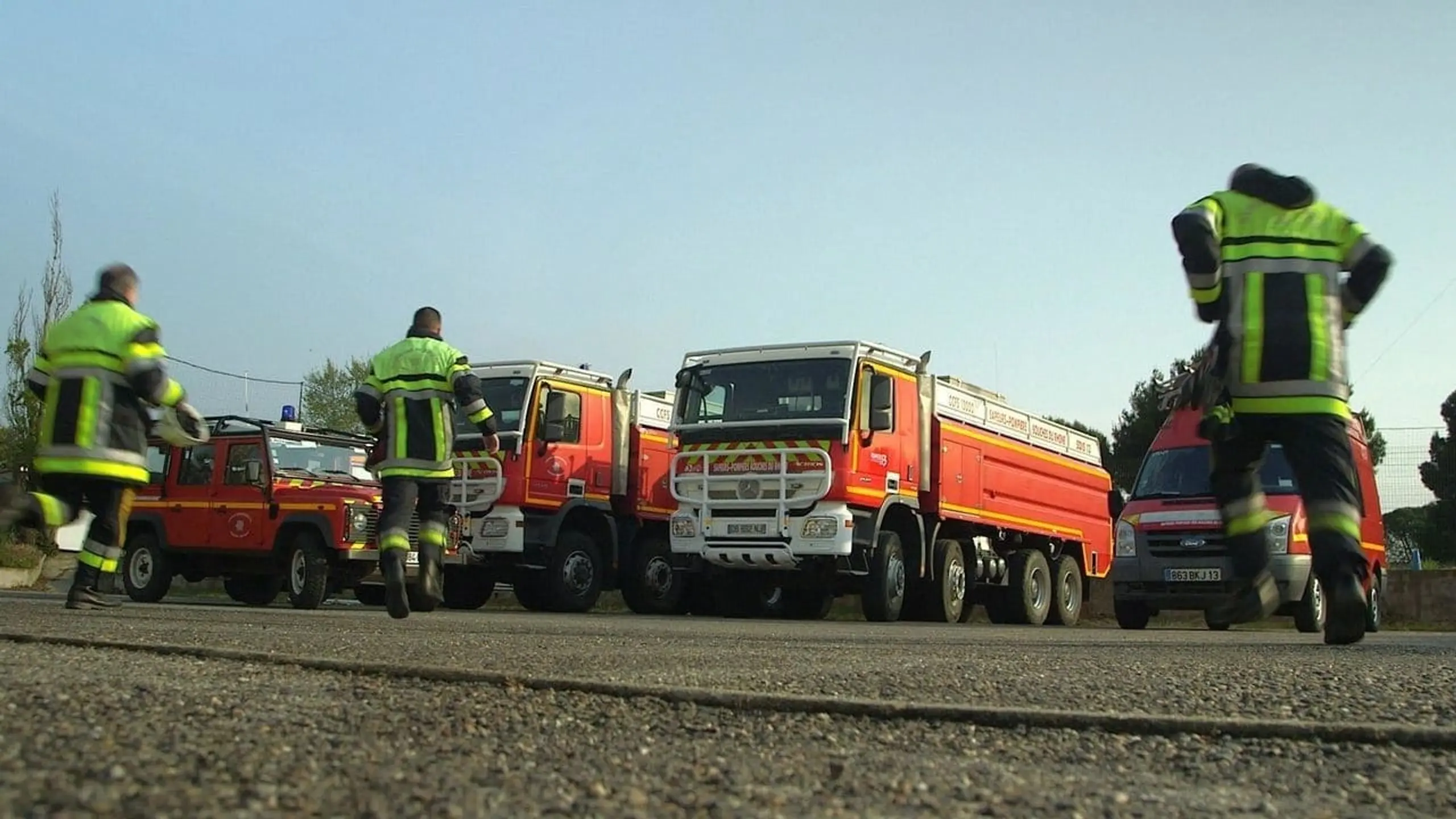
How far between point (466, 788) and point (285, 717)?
107cm

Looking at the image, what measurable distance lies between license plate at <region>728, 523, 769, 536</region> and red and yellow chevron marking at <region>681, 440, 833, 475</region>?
1.79ft

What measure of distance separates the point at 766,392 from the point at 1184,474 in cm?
431

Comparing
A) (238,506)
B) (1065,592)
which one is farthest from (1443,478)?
(238,506)

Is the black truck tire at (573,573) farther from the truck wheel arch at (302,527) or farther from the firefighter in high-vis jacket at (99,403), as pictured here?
the firefighter in high-vis jacket at (99,403)

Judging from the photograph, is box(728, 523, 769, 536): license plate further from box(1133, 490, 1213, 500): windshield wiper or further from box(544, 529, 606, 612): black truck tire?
box(1133, 490, 1213, 500): windshield wiper

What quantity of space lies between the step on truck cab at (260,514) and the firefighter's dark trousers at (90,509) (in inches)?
211

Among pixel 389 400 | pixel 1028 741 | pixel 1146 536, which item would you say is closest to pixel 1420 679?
pixel 1028 741

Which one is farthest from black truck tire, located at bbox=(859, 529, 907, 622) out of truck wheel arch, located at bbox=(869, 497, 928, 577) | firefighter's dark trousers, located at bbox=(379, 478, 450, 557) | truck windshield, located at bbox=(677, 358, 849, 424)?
firefighter's dark trousers, located at bbox=(379, 478, 450, 557)

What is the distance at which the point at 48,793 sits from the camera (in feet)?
7.75

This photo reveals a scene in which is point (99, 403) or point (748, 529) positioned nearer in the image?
point (99, 403)

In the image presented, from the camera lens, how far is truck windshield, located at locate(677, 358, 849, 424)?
14.0 metres

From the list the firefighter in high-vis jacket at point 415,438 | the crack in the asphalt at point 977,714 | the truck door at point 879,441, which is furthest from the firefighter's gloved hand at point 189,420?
the truck door at point 879,441

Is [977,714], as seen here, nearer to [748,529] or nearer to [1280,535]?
[1280,535]

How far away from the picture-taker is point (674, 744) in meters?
3.15
